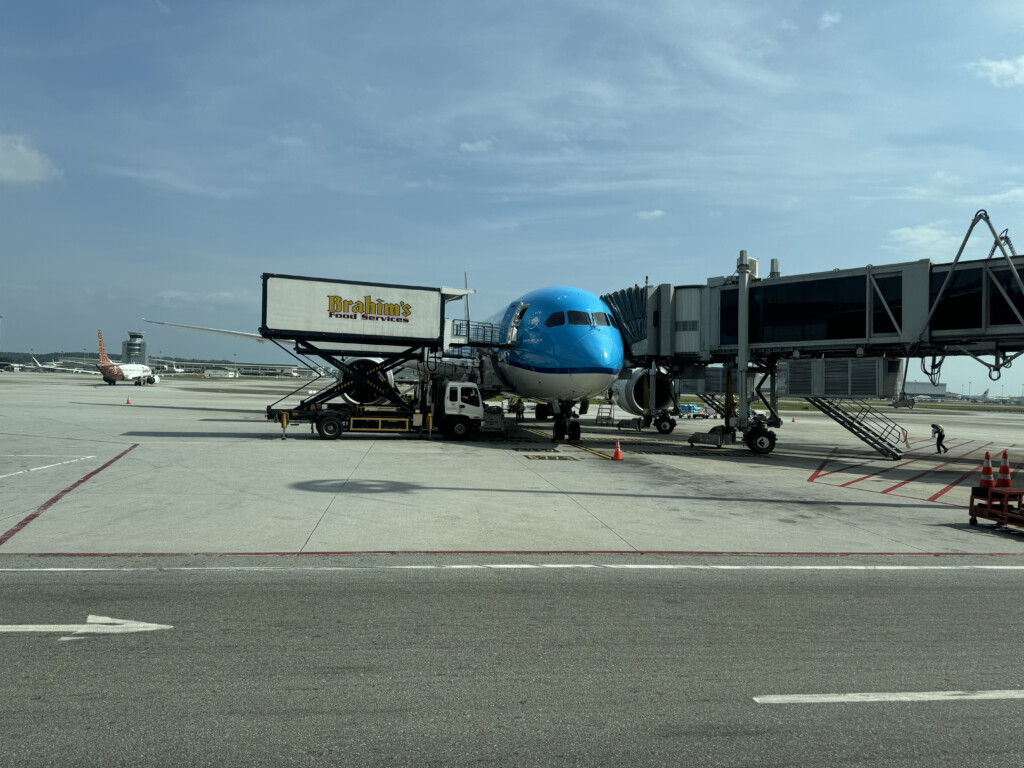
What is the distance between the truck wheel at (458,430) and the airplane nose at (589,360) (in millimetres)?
5484

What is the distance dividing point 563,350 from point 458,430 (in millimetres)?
5900

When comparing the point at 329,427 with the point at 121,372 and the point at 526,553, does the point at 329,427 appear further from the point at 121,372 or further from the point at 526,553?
the point at 121,372

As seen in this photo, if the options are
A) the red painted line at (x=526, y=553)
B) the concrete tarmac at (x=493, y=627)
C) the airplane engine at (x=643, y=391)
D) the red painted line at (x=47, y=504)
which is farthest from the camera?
the airplane engine at (x=643, y=391)

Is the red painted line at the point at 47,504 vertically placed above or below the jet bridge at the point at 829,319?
below

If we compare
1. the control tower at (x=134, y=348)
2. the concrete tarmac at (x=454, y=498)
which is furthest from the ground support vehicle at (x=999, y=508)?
the control tower at (x=134, y=348)

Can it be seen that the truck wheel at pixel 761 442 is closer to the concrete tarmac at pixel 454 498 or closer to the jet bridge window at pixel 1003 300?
the concrete tarmac at pixel 454 498

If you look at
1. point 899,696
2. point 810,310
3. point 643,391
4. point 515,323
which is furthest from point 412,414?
point 899,696

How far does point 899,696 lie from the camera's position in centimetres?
505

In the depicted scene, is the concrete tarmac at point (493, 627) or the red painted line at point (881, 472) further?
the red painted line at point (881, 472)

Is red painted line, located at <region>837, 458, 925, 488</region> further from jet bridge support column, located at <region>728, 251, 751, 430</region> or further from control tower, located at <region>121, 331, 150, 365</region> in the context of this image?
control tower, located at <region>121, 331, 150, 365</region>

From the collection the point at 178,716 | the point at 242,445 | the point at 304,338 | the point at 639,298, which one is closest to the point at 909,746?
the point at 178,716

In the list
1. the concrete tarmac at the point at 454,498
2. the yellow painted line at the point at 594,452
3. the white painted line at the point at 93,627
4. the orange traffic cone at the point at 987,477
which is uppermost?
the orange traffic cone at the point at 987,477

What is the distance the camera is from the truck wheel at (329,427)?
2611 centimetres

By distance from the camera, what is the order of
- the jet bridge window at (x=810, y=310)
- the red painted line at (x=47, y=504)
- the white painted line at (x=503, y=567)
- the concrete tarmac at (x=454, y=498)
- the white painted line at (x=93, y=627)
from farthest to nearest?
the jet bridge window at (x=810, y=310) < the concrete tarmac at (x=454, y=498) < the red painted line at (x=47, y=504) < the white painted line at (x=503, y=567) < the white painted line at (x=93, y=627)
